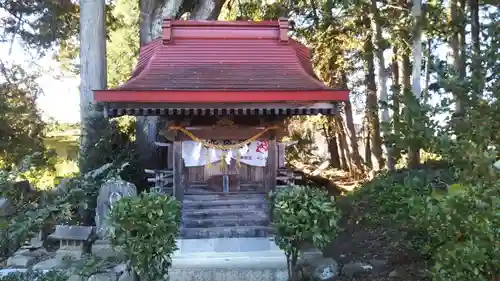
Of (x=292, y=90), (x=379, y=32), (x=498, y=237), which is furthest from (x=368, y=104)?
(x=498, y=237)

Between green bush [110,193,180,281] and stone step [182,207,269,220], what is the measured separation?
8.08 feet

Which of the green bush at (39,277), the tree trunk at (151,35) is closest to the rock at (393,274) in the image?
the green bush at (39,277)

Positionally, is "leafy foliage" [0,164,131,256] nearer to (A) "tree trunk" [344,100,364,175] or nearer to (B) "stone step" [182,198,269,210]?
(B) "stone step" [182,198,269,210]

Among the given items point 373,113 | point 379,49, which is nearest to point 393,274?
point 379,49

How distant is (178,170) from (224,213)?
117 cm

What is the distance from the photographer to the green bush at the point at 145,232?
5926 mm

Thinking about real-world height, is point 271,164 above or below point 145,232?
above

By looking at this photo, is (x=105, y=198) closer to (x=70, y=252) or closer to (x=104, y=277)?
(x=70, y=252)

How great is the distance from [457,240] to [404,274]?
8.90 feet

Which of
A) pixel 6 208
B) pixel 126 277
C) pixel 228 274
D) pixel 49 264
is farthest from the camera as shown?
pixel 49 264

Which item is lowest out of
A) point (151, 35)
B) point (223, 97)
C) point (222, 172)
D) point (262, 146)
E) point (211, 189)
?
point (211, 189)

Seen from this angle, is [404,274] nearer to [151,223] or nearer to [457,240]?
[457,240]

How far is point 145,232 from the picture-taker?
5934 mm

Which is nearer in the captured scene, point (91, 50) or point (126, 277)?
point (126, 277)
